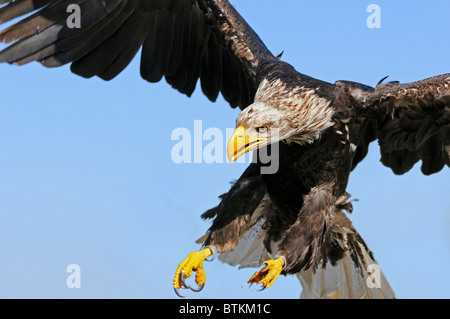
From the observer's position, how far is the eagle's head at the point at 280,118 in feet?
16.3

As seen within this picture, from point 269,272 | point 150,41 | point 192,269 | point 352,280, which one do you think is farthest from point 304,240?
point 150,41

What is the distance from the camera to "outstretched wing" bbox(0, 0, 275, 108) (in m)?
6.35

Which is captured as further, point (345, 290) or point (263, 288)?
point (345, 290)

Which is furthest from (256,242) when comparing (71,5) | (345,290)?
(71,5)

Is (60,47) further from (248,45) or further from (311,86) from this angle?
(311,86)

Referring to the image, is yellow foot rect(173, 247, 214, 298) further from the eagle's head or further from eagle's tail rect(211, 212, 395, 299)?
eagle's tail rect(211, 212, 395, 299)

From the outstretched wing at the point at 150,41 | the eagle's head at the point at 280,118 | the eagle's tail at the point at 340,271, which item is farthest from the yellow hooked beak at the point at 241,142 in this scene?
the eagle's tail at the point at 340,271

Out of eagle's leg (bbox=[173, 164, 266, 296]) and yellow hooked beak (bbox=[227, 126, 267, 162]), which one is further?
eagle's leg (bbox=[173, 164, 266, 296])

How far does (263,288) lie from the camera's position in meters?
5.09

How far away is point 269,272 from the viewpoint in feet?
16.5

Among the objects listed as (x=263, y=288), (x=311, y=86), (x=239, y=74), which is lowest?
(x=263, y=288)

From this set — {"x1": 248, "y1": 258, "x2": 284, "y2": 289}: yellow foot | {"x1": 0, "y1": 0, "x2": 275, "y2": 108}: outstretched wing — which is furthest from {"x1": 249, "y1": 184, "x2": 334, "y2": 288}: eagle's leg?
{"x1": 0, "y1": 0, "x2": 275, "y2": 108}: outstretched wing

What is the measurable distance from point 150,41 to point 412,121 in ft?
8.68

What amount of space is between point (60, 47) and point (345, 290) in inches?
140
